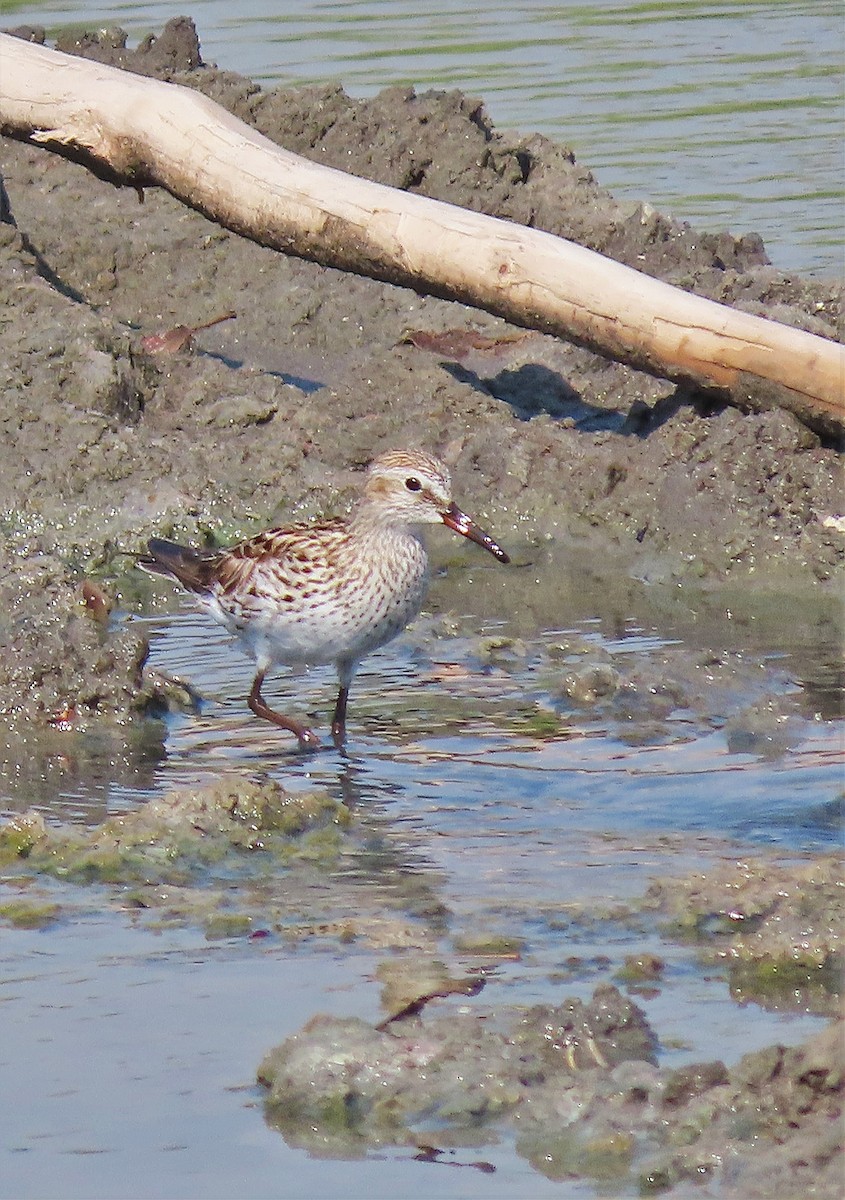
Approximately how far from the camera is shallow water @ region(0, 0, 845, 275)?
13.2 meters

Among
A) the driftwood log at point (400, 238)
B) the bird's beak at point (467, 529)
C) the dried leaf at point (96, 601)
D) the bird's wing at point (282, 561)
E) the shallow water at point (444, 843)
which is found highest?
the driftwood log at point (400, 238)

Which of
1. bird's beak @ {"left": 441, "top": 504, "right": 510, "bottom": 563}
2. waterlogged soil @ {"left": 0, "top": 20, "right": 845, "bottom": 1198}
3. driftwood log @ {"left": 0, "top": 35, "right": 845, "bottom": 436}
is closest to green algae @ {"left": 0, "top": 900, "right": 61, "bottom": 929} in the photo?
waterlogged soil @ {"left": 0, "top": 20, "right": 845, "bottom": 1198}

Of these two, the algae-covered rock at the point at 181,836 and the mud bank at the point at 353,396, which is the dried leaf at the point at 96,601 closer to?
the mud bank at the point at 353,396

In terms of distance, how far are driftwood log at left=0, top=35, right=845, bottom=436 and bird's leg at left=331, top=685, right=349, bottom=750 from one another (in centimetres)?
198

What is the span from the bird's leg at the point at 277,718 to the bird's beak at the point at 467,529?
0.88m

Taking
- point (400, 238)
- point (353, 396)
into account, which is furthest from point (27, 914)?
point (353, 396)

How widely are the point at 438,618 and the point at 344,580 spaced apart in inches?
41.2

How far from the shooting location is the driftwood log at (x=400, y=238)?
820 cm

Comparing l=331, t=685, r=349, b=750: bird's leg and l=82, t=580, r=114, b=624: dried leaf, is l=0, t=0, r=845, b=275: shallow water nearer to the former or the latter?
l=82, t=580, r=114, b=624: dried leaf

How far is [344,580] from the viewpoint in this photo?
23.9ft

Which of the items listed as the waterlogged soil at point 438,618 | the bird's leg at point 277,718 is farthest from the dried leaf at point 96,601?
the bird's leg at point 277,718

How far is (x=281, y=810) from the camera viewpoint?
19.7ft

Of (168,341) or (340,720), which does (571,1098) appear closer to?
(340,720)

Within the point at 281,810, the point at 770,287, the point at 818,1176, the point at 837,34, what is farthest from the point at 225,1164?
the point at 837,34
